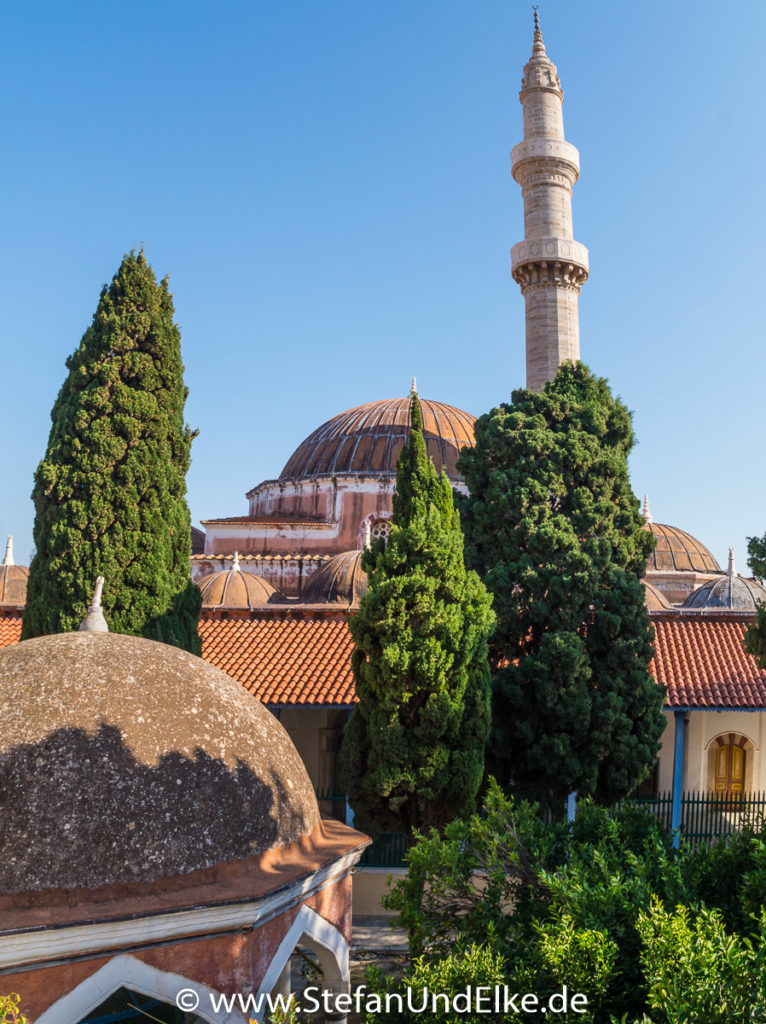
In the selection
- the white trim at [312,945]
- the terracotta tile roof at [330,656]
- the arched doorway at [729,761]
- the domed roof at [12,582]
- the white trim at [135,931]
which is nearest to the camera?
the white trim at [135,931]

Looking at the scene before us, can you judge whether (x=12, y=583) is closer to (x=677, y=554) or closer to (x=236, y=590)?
(x=236, y=590)

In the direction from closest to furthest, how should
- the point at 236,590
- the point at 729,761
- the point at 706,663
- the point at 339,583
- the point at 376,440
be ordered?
the point at 706,663
the point at 729,761
the point at 339,583
the point at 236,590
the point at 376,440

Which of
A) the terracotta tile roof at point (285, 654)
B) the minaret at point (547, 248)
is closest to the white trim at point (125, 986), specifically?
the terracotta tile roof at point (285, 654)

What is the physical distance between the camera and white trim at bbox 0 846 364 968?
406cm

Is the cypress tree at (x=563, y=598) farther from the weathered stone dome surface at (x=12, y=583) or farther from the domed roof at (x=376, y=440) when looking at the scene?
the weathered stone dome surface at (x=12, y=583)

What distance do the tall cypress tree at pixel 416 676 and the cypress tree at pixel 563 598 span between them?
140 centimetres

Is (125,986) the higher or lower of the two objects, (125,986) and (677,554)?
the lower

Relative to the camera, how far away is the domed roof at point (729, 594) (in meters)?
21.2

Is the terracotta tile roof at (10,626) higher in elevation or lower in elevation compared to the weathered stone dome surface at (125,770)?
higher

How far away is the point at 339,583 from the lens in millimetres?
19219

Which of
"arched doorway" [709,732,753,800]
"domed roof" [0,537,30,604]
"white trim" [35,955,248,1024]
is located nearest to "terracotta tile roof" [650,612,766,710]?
"arched doorway" [709,732,753,800]

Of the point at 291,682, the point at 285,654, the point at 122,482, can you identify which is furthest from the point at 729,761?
the point at 122,482

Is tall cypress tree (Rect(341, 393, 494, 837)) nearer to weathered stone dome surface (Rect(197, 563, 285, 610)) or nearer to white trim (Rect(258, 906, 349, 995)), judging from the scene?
white trim (Rect(258, 906, 349, 995))

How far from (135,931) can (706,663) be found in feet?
33.2
